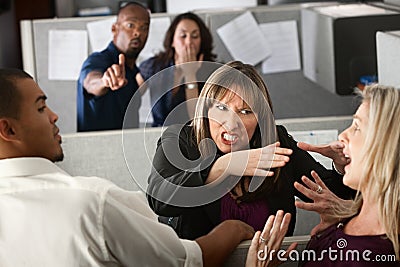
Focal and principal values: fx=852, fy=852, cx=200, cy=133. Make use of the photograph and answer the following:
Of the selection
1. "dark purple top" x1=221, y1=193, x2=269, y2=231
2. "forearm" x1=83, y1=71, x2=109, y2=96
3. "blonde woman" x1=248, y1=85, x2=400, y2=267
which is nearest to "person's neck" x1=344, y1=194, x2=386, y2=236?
"blonde woman" x1=248, y1=85, x2=400, y2=267

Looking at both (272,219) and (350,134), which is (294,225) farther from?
(350,134)

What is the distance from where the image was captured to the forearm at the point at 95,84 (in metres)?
1.42

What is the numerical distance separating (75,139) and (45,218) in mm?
383

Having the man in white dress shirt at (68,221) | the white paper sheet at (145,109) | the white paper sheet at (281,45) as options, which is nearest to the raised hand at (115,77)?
the white paper sheet at (145,109)

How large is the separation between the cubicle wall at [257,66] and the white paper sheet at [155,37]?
0.10 m

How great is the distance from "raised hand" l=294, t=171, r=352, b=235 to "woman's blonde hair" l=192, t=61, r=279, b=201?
42 millimetres

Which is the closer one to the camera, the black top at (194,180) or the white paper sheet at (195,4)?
the black top at (194,180)

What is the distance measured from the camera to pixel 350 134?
3.34 feet

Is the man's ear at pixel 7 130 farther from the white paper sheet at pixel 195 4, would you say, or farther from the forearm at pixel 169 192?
the white paper sheet at pixel 195 4

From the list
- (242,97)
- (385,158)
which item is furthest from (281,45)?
(385,158)

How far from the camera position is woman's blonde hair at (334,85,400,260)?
37.5 inches

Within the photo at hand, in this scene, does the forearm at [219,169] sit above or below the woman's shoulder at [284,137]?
below

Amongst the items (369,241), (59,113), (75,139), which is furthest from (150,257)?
(59,113)

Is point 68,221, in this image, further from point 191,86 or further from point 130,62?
point 130,62
